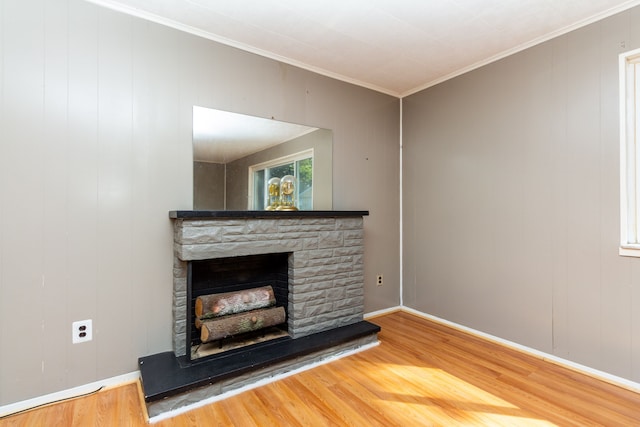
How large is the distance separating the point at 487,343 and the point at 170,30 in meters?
3.31

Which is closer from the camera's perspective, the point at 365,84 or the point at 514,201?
the point at 514,201

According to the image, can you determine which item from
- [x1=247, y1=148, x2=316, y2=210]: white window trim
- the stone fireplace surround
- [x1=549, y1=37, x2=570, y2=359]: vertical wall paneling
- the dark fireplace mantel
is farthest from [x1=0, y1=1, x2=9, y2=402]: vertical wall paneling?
[x1=549, y1=37, x2=570, y2=359]: vertical wall paneling

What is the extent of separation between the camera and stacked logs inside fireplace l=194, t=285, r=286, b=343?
212cm

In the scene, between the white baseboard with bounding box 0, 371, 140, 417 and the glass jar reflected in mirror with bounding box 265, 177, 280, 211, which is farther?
the glass jar reflected in mirror with bounding box 265, 177, 280, 211

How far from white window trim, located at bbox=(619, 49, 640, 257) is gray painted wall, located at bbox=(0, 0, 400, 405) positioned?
246 centimetres

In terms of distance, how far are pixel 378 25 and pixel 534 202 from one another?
1703mm

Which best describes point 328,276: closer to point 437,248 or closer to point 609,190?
point 437,248

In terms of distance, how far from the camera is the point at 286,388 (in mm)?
1966

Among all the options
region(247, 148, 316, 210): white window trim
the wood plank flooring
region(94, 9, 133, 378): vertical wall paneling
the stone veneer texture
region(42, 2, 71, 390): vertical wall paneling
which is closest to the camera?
the wood plank flooring

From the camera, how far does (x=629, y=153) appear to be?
6.54 feet

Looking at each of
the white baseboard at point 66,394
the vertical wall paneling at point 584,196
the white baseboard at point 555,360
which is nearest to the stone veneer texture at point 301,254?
the white baseboard at point 66,394

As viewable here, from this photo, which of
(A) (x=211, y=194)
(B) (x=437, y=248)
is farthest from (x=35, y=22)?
(B) (x=437, y=248)

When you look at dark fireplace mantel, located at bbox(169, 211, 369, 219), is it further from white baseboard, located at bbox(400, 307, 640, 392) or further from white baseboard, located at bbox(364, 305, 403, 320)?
white baseboard, located at bbox(400, 307, 640, 392)

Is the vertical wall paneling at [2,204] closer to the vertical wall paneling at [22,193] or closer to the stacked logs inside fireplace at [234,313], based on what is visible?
the vertical wall paneling at [22,193]
